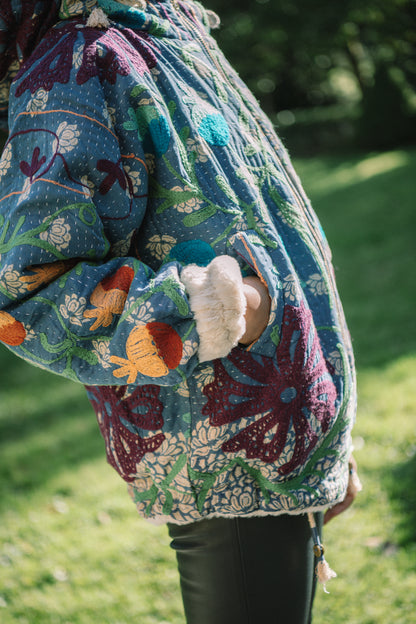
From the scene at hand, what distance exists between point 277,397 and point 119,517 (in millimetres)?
2873

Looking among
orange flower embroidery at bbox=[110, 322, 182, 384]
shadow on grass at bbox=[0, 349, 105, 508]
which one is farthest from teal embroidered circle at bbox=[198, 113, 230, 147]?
shadow on grass at bbox=[0, 349, 105, 508]

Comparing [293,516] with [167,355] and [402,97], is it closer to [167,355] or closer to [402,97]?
[167,355]

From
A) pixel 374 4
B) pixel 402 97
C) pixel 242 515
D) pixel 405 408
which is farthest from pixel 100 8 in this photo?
pixel 374 4

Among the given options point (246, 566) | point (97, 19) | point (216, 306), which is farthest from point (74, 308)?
point (246, 566)

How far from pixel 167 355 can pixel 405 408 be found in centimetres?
387

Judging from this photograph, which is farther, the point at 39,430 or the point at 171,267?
the point at 39,430

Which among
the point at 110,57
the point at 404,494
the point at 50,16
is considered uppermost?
the point at 50,16

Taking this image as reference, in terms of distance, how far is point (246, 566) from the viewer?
1.37m

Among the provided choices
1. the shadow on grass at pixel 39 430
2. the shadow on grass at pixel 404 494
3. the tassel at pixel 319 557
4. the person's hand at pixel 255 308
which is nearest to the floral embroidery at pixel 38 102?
the person's hand at pixel 255 308

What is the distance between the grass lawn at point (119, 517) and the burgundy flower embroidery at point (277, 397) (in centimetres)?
200

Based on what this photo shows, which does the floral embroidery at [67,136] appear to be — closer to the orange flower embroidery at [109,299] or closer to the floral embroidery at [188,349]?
the orange flower embroidery at [109,299]

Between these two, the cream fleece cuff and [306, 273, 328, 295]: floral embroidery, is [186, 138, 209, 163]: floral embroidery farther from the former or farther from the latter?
[306, 273, 328, 295]: floral embroidery

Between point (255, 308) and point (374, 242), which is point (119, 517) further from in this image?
point (374, 242)

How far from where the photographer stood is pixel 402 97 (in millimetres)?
15391
